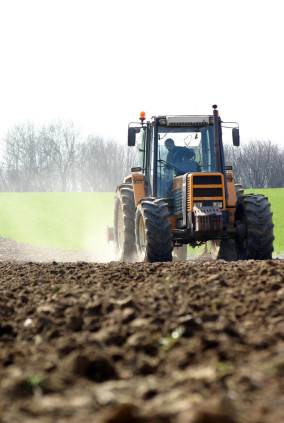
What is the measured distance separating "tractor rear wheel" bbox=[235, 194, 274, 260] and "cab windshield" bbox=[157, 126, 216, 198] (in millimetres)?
1119

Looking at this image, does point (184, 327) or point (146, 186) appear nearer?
point (184, 327)

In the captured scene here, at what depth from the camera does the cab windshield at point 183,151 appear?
9.49 meters

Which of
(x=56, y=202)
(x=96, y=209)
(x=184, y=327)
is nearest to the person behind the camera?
(x=184, y=327)

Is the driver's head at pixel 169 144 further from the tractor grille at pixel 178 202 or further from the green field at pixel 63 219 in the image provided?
the green field at pixel 63 219

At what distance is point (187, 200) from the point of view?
8.92m

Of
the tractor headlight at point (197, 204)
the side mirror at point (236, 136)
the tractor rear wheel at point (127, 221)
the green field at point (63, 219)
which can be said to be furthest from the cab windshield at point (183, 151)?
the green field at point (63, 219)

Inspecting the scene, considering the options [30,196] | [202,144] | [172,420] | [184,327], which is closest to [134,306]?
[184,327]

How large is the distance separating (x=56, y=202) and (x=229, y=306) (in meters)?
34.8

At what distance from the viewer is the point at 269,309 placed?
3811mm

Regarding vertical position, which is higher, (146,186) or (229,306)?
(146,186)

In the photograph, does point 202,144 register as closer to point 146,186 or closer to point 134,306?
point 146,186

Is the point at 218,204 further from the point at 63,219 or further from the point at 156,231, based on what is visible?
the point at 63,219

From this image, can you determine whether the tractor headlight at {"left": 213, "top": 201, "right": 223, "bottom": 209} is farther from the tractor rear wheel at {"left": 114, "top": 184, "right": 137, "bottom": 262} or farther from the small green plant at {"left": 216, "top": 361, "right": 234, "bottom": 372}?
the small green plant at {"left": 216, "top": 361, "right": 234, "bottom": 372}

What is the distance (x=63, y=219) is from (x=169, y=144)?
859 inches
